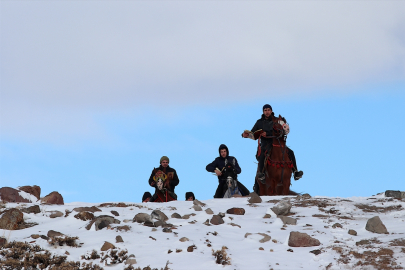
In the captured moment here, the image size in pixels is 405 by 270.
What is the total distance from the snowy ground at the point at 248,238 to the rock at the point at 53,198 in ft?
7.62

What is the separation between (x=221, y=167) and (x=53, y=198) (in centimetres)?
544

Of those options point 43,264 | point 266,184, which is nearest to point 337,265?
point 43,264

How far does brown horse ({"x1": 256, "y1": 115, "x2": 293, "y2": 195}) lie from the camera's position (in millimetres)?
14555

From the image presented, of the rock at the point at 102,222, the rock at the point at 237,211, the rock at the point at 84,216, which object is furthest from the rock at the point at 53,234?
the rock at the point at 237,211

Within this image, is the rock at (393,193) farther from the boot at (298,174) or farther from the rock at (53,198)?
the rock at (53,198)

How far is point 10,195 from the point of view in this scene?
1286 cm

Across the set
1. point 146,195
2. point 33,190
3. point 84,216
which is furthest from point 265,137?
point 84,216

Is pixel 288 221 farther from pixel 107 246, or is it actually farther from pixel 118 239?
pixel 107 246

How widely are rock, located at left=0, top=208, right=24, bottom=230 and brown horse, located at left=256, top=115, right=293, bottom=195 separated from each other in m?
7.78

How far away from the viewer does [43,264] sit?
675 centimetres

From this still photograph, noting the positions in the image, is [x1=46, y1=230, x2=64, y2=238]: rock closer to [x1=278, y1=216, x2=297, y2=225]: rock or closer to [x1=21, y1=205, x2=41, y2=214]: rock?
[x1=21, y1=205, x2=41, y2=214]: rock

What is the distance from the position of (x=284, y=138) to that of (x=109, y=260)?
902cm

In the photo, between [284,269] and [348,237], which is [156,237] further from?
[348,237]

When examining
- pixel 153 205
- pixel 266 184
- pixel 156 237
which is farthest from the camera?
pixel 266 184
